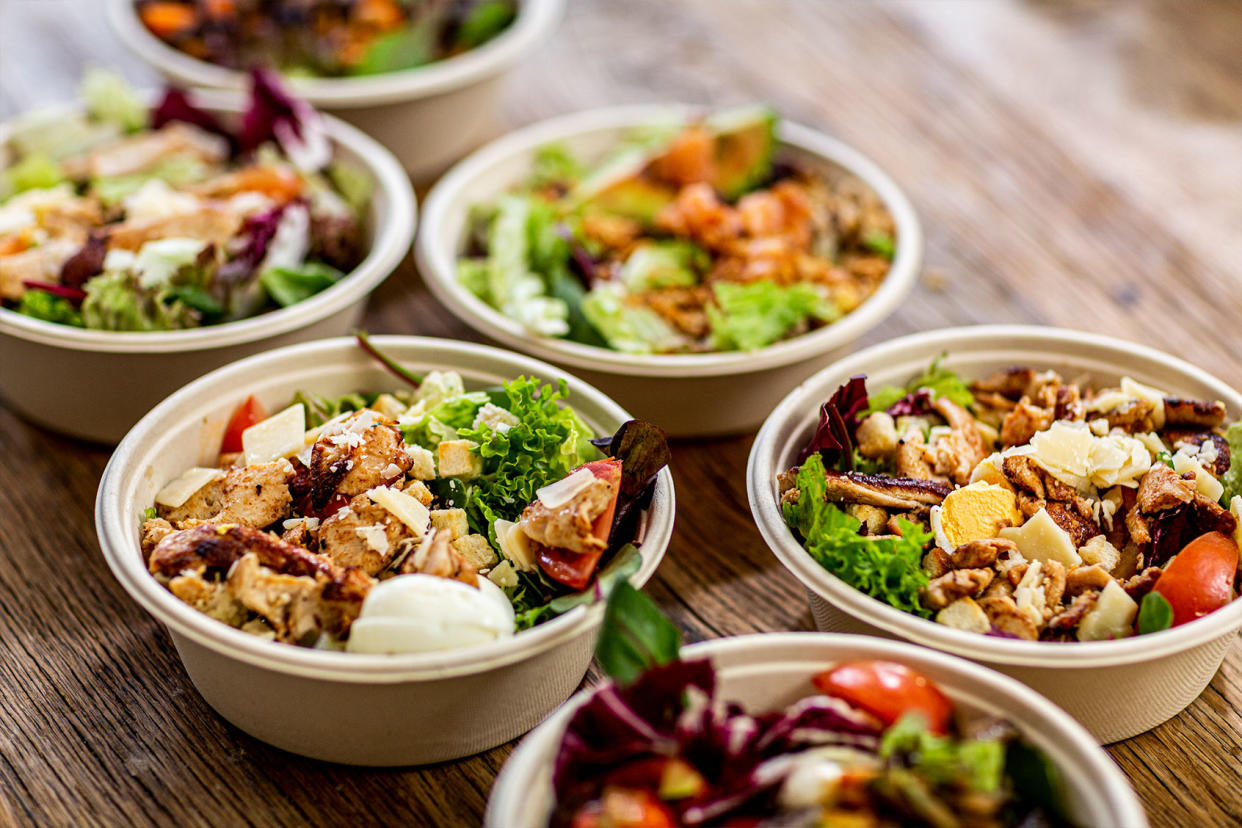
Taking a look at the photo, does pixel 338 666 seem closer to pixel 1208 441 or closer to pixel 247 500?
pixel 247 500

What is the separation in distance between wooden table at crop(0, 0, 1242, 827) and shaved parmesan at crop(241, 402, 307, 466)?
1.40 ft

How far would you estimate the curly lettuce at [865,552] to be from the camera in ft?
6.94

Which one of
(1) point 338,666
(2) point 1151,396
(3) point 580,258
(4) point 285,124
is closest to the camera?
(1) point 338,666

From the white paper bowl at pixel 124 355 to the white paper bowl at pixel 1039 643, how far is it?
1095 mm

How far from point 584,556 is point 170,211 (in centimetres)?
157

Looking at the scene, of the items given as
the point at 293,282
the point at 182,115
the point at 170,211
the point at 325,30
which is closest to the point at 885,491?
the point at 293,282

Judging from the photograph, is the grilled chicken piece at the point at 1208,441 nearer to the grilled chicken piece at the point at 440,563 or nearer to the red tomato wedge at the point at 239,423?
the grilled chicken piece at the point at 440,563

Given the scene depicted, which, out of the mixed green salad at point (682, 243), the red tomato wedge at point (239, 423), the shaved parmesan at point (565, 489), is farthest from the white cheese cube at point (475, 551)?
the mixed green salad at point (682, 243)

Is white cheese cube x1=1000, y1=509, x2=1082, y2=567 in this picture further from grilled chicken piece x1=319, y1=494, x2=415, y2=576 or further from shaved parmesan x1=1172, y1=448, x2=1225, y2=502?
grilled chicken piece x1=319, y1=494, x2=415, y2=576

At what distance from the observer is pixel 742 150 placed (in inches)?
139

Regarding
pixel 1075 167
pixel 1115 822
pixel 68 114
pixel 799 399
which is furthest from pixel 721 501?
pixel 68 114

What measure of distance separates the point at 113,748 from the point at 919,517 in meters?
1.53

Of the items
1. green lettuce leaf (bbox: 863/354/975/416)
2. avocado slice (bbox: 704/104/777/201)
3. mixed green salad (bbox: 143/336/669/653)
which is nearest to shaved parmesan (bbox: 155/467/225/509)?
mixed green salad (bbox: 143/336/669/653)

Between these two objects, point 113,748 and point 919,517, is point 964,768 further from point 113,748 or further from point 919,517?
point 113,748
